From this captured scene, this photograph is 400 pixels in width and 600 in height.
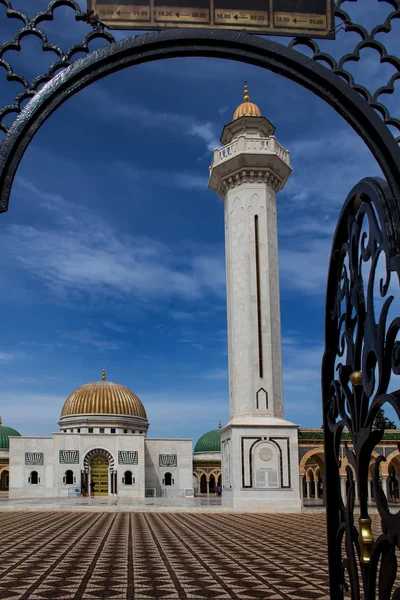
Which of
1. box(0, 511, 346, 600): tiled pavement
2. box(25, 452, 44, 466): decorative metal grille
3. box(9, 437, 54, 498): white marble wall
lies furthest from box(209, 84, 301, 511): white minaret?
box(25, 452, 44, 466): decorative metal grille

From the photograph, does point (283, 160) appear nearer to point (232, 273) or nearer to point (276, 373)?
point (232, 273)

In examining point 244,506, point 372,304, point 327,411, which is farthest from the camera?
point 244,506

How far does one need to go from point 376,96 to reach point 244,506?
578 inches

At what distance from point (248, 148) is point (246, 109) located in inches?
82.4

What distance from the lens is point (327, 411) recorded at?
255 centimetres

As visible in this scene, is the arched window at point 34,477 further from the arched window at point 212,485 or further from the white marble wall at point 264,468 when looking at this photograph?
the white marble wall at point 264,468

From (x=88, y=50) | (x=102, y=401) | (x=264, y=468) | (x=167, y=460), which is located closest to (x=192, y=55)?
(x=88, y=50)

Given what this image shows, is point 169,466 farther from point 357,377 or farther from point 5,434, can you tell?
point 357,377

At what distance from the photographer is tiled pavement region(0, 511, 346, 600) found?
17.4 feet

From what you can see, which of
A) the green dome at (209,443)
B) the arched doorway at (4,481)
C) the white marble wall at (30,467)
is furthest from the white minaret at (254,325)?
the arched doorway at (4,481)

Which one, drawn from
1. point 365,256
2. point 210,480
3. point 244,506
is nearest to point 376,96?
point 365,256

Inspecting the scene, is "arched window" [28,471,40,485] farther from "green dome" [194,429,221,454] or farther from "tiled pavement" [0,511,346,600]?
"tiled pavement" [0,511,346,600]

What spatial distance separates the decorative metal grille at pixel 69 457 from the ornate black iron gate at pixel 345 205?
27040 mm

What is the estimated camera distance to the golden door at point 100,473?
2831 cm
